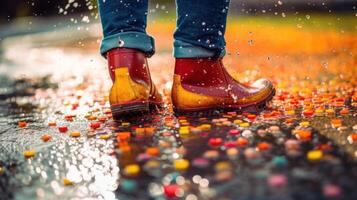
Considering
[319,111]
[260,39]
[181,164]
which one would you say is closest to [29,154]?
[181,164]

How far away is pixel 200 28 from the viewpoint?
3.28 metres

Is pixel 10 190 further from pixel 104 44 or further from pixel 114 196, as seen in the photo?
pixel 104 44

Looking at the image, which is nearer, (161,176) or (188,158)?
(161,176)

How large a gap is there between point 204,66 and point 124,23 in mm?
485

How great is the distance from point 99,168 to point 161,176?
301mm

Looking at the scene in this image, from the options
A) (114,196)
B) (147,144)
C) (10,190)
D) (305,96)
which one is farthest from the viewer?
(305,96)

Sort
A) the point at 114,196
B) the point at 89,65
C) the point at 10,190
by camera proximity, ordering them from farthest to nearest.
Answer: the point at 89,65
the point at 10,190
the point at 114,196

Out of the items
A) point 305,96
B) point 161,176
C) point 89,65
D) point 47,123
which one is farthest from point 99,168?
point 89,65

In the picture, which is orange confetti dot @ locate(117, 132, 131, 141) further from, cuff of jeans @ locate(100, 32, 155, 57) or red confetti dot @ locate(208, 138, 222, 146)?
cuff of jeans @ locate(100, 32, 155, 57)

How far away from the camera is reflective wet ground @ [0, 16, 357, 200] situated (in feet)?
6.95

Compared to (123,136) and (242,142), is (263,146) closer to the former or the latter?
(242,142)

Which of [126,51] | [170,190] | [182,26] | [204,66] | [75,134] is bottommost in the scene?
[170,190]

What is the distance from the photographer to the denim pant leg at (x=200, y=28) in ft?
10.7

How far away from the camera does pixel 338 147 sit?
8.32ft
